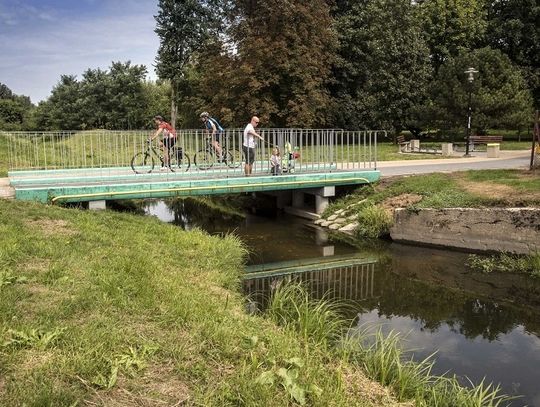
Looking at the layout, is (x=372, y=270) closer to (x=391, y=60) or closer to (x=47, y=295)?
(x=47, y=295)

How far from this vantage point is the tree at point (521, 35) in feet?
126

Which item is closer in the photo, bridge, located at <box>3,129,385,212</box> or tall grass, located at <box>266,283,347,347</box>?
tall grass, located at <box>266,283,347,347</box>

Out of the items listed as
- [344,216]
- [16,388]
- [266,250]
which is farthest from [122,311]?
[344,216]

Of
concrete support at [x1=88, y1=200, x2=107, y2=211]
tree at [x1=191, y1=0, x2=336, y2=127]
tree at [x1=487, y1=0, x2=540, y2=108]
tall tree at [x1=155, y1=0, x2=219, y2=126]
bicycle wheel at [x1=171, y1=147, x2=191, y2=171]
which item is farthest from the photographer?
tall tree at [x1=155, y1=0, x2=219, y2=126]

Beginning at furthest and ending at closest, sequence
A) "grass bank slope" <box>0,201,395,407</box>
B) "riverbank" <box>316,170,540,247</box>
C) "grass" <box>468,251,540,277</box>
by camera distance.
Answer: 1. "riverbank" <box>316,170,540,247</box>
2. "grass" <box>468,251,540,277</box>
3. "grass bank slope" <box>0,201,395,407</box>

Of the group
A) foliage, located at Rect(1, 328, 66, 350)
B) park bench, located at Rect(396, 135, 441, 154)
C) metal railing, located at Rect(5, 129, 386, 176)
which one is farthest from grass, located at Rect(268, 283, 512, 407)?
park bench, located at Rect(396, 135, 441, 154)

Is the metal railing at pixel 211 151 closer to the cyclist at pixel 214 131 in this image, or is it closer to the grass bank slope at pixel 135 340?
the cyclist at pixel 214 131

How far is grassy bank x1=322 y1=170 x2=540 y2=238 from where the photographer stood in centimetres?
1382

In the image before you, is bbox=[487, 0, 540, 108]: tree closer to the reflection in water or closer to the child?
the child

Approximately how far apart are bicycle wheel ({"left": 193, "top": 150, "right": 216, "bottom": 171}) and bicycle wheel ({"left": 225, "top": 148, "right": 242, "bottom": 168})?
1.74 ft

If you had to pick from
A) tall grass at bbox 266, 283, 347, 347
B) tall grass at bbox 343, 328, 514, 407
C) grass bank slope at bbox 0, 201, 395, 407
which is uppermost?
grass bank slope at bbox 0, 201, 395, 407

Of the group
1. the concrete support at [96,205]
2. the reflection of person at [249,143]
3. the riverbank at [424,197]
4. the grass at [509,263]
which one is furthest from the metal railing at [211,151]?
the grass at [509,263]

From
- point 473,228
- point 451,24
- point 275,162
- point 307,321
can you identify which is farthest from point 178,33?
point 307,321

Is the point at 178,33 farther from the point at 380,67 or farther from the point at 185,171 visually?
the point at 185,171
